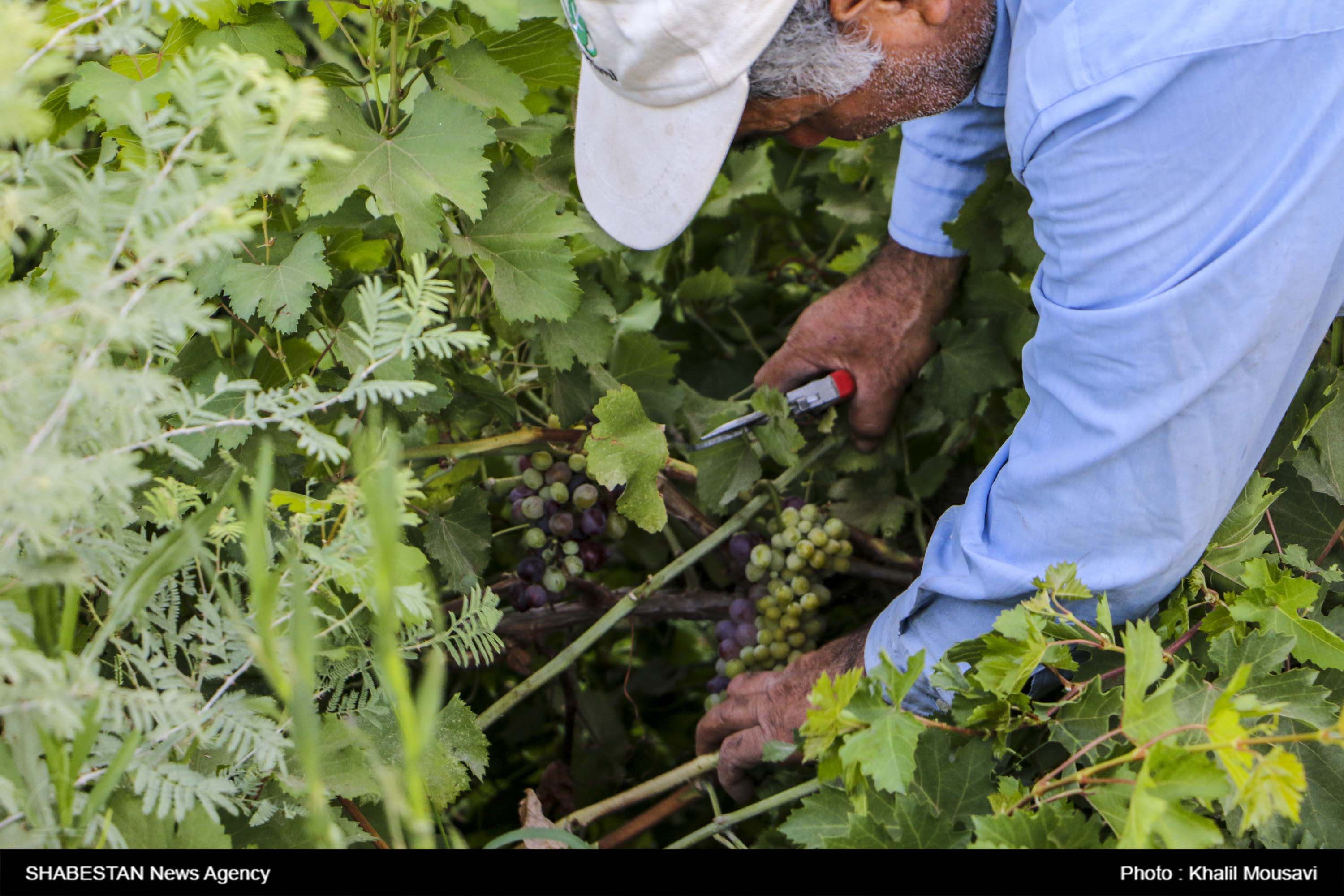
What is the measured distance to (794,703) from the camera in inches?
49.7

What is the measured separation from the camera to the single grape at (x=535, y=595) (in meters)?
1.51

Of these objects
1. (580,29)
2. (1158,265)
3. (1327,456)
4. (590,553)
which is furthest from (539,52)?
(1327,456)

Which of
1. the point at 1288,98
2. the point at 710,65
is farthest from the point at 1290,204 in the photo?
the point at 710,65

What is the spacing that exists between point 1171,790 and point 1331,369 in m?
0.77

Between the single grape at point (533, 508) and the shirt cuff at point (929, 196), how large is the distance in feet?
2.34

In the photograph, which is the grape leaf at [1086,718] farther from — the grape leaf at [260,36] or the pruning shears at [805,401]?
the grape leaf at [260,36]

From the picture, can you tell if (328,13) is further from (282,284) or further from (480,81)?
(282,284)

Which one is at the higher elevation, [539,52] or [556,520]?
[539,52]

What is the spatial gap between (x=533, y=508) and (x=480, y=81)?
22.9 inches

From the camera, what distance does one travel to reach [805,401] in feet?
5.16

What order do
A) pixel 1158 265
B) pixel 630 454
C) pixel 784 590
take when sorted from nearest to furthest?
pixel 1158 265 → pixel 630 454 → pixel 784 590

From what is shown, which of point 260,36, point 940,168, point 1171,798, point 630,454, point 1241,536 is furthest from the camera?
point 940,168

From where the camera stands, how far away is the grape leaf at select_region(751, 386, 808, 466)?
150cm

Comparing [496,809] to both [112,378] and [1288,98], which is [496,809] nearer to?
[112,378]
